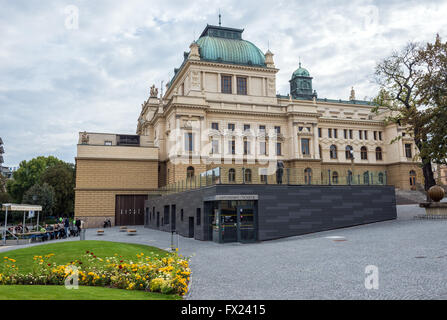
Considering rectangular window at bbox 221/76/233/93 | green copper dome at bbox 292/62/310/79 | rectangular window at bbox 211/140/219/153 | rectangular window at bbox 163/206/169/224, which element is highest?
green copper dome at bbox 292/62/310/79

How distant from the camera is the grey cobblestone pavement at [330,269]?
9664 mm

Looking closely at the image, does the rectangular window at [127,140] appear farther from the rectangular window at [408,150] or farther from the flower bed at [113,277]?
the flower bed at [113,277]

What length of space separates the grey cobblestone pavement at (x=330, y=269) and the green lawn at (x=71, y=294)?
4.53ft

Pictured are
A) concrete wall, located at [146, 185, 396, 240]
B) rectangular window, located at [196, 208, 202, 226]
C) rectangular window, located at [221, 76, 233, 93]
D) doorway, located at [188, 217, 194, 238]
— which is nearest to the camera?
concrete wall, located at [146, 185, 396, 240]

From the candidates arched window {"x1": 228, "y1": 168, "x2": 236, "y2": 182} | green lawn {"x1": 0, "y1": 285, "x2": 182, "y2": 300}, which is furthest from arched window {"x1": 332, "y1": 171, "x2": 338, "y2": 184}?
green lawn {"x1": 0, "y1": 285, "x2": 182, "y2": 300}

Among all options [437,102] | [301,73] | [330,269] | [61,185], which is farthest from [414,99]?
[61,185]

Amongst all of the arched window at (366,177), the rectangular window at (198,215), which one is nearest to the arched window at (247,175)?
the rectangular window at (198,215)

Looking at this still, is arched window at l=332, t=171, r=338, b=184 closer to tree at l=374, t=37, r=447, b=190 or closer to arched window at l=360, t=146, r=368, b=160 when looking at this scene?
tree at l=374, t=37, r=447, b=190

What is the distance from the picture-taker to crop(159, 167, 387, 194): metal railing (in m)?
24.3

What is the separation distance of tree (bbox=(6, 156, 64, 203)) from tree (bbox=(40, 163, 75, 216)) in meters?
10.2

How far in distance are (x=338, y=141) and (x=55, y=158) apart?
6671 cm

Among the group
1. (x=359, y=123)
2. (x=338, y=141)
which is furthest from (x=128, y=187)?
(x=359, y=123)

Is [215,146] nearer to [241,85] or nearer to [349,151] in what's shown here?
[241,85]
